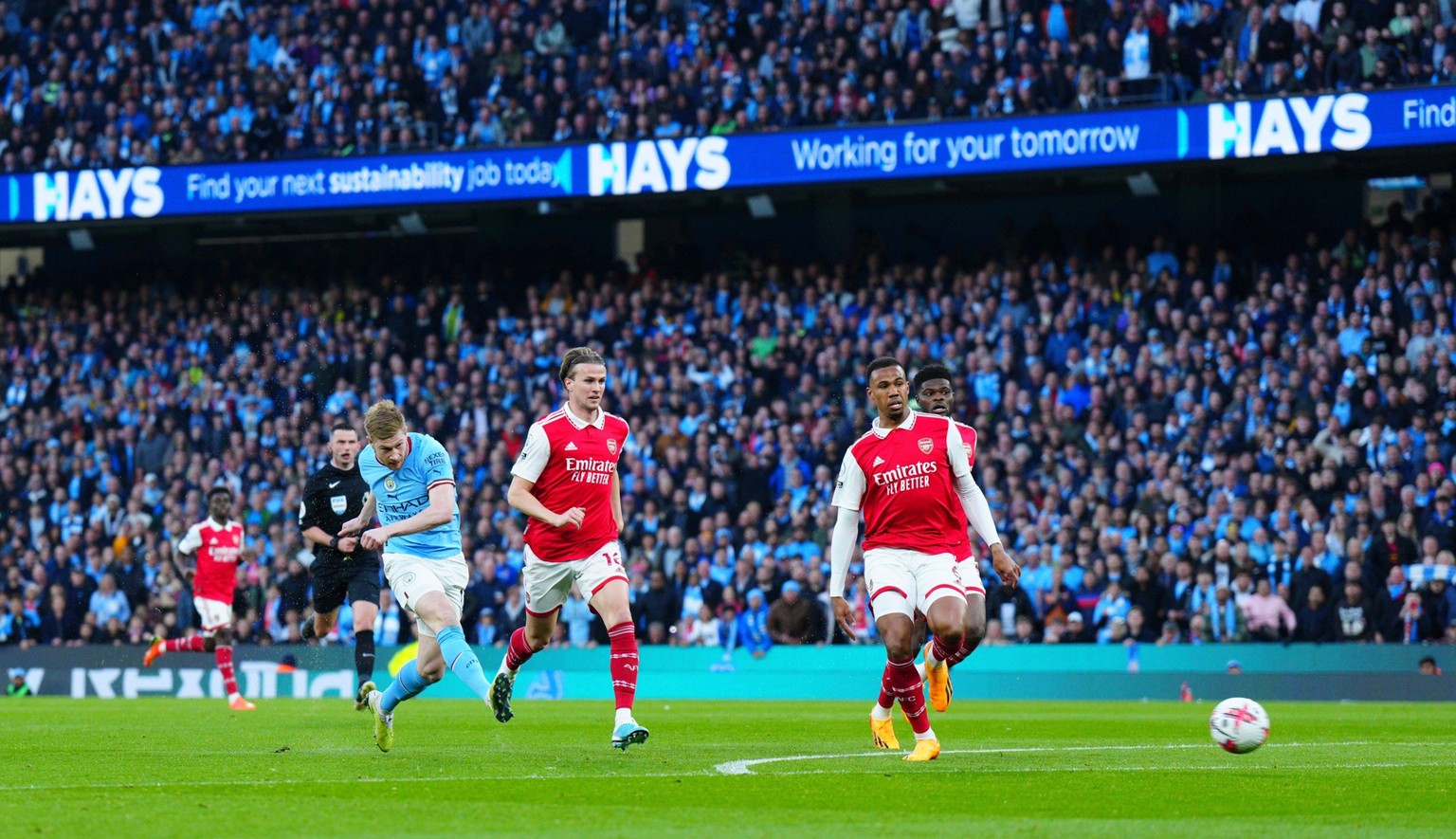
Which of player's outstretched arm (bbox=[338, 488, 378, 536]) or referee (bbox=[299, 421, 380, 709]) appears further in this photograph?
referee (bbox=[299, 421, 380, 709])

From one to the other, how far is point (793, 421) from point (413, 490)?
16649 millimetres

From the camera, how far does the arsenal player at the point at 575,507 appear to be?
37.4 feet

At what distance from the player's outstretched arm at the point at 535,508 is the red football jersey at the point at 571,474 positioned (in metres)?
0.05

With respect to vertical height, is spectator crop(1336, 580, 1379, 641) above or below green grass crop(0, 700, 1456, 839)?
above

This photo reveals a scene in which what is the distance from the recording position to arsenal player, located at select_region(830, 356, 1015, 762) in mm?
10883

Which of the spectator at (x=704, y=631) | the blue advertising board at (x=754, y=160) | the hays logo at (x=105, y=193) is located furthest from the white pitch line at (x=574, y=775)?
the hays logo at (x=105, y=193)

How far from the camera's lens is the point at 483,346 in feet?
106

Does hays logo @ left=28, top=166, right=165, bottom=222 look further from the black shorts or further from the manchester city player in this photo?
the manchester city player

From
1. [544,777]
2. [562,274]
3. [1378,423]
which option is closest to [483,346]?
[562,274]

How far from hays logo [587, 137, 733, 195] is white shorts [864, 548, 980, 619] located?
63.2 ft

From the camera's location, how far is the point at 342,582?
16.5 m

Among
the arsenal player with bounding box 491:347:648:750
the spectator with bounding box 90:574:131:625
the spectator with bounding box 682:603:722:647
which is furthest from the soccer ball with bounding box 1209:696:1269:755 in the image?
the spectator with bounding box 90:574:131:625

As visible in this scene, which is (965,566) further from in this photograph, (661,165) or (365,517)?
(661,165)

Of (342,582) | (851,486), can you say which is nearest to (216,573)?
(342,582)
